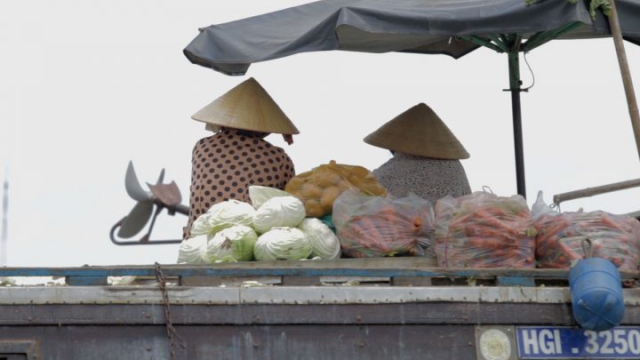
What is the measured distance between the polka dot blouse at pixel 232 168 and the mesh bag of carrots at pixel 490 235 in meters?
1.30

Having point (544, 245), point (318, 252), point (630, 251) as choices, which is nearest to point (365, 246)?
Answer: point (318, 252)

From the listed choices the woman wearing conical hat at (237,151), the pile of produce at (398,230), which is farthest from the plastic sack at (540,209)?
the woman wearing conical hat at (237,151)

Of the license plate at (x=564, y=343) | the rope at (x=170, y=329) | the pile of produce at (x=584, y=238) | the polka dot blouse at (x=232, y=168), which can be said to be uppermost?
the polka dot blouse at (x=232, y=168)

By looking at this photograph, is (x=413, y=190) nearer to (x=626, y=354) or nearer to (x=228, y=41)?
(x=228, y=41)

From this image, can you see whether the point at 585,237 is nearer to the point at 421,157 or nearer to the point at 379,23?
the point at 379,23

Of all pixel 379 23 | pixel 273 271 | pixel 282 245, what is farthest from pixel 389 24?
pixel 273 271

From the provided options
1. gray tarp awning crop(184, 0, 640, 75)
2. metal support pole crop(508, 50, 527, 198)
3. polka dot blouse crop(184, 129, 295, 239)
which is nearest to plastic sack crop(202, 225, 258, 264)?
polka dot blouse crop(184, 129, 295, 239)

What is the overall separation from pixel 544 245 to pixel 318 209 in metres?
1.12

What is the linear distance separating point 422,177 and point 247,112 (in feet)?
3.52

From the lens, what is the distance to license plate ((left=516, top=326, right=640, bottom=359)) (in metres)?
5.55

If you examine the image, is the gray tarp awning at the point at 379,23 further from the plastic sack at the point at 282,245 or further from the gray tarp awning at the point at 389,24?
the plastic sack at the point at 282,245

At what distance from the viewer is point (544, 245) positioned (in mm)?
6199

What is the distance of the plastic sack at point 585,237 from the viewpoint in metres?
6.03

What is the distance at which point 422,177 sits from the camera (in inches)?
298
